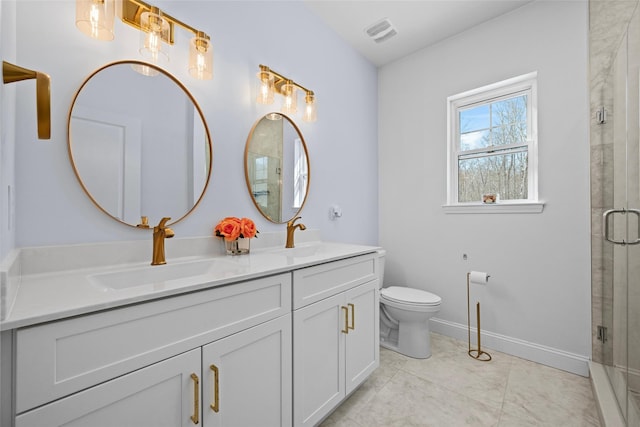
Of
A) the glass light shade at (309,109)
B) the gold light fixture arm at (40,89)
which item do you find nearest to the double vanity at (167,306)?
the glass light shade at (309,109)

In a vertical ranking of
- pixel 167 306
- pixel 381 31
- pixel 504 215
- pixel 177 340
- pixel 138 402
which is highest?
pixel 381 31

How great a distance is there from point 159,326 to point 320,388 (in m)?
0.89

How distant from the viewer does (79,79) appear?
1.14m

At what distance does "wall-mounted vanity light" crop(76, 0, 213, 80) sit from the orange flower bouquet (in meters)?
0.76

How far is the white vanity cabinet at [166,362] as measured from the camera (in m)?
0.64

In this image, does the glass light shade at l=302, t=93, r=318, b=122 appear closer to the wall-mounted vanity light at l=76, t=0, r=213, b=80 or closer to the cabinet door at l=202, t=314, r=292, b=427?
the wall-mounted vanity light at l=76, t=0, r=213, b=80

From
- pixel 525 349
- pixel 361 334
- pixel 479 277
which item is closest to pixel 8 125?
pixel 361 334

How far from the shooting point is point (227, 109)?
5.34 feet

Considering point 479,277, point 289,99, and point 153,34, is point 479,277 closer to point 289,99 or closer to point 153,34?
point 289,99

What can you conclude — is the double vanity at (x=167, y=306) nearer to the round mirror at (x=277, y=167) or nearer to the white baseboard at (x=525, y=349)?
the round mirror at (x=277, y=167)

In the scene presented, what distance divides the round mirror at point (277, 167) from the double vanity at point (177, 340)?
1.58ft

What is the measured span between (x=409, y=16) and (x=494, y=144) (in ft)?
4.14

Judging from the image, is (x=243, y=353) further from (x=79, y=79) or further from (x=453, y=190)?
(x=453, y=190)

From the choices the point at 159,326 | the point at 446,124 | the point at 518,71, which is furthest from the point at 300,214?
the point at 518,71
